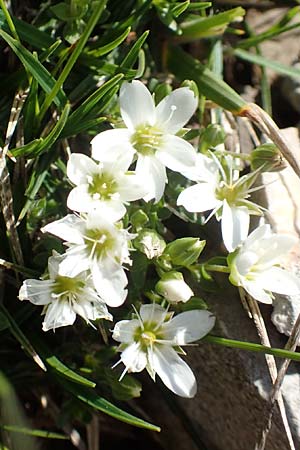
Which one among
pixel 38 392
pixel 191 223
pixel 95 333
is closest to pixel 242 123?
pixel 191 223

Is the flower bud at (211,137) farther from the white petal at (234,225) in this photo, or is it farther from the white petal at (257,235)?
the white petal at (257,235)

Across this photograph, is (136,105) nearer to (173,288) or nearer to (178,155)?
(178,155)

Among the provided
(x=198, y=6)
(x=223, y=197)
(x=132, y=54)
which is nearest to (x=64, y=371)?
(x=223, y=197)

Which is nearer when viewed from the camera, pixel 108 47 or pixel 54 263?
pixel 54 263

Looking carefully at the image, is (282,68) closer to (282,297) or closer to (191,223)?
(191,223)

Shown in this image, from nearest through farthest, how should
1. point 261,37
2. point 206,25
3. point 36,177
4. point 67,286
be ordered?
point 67,286 < point 36,177 < point 206,25 < point 261,37

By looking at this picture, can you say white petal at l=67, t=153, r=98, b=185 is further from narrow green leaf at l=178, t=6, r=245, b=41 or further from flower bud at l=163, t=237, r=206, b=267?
narrow green leaf at l=178, t=6, r=245, b=41

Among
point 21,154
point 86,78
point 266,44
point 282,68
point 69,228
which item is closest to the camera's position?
point 69,228
